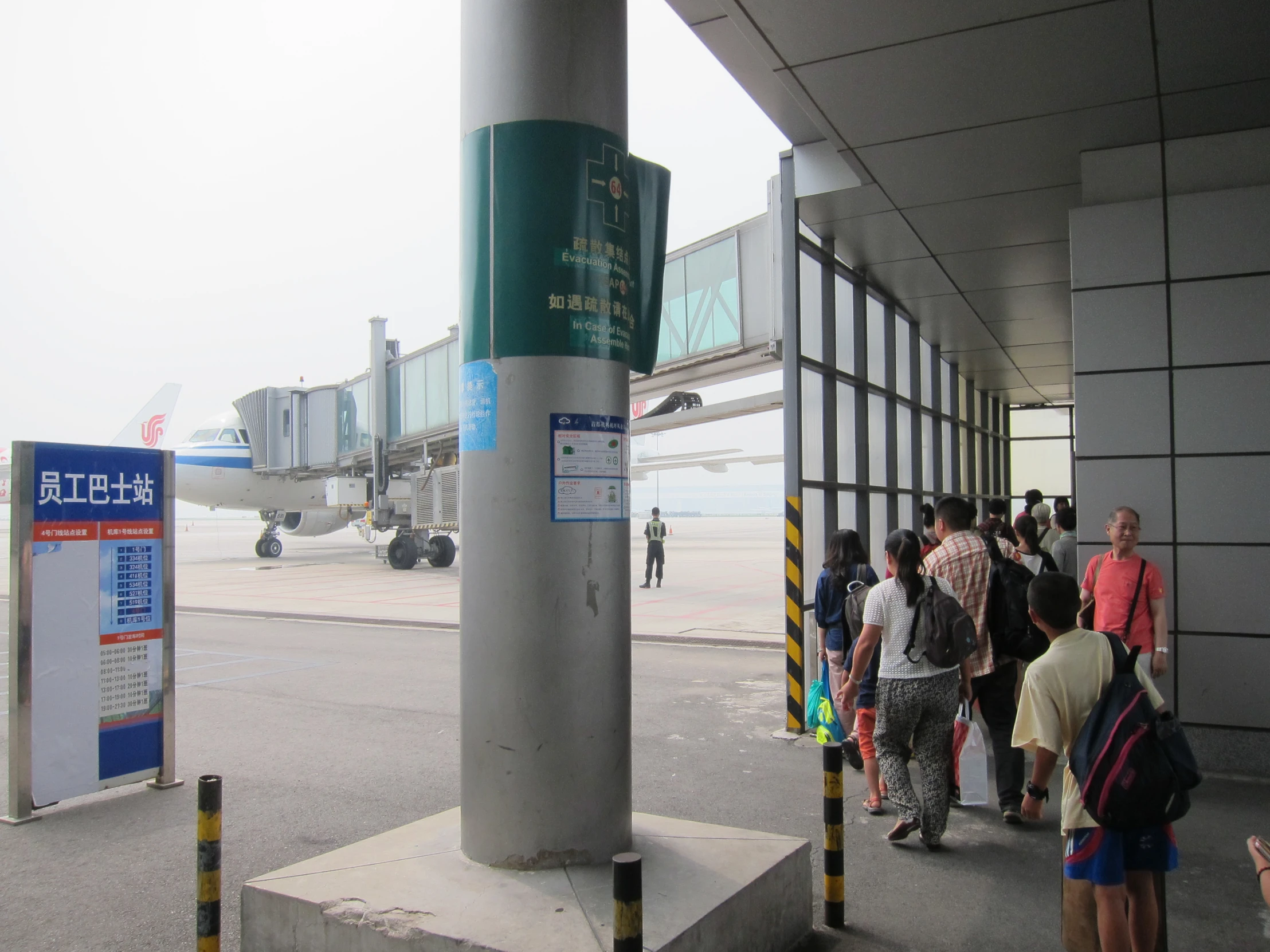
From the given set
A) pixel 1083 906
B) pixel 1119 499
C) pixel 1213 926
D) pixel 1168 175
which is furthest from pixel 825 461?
pixel 1083 906

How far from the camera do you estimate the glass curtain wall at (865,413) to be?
8.19m

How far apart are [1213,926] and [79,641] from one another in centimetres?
631

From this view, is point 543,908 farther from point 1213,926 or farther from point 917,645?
point 1213,926

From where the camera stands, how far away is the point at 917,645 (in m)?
4.80

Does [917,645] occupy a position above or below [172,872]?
above

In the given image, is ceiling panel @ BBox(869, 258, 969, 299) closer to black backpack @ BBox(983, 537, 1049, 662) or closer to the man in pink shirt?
the man in pink shirt

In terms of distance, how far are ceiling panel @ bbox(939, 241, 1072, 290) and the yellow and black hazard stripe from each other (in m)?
3.45

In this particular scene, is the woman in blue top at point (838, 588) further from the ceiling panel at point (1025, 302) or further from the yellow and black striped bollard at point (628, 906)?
the ceiling panel at point (1025, 302)

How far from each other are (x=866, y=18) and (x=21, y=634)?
6.00 meters

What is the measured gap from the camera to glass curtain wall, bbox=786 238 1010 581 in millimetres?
8188

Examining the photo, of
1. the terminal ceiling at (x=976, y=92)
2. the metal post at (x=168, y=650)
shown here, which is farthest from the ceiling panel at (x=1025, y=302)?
the metal post at (x=168, y=650)

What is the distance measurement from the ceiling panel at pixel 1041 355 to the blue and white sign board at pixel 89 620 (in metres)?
11.8

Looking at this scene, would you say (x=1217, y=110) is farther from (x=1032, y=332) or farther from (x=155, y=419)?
(x=155, y=419)

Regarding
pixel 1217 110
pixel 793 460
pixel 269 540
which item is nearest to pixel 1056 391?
pixel 793 460
